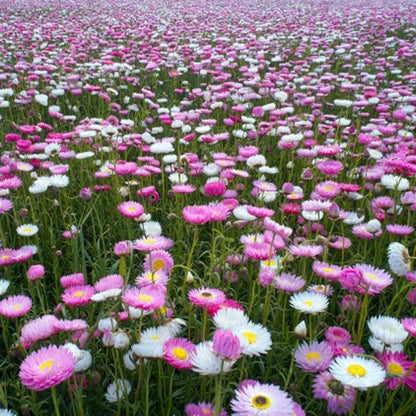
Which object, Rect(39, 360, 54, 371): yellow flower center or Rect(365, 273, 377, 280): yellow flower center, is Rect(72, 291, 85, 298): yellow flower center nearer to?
Rect(39, 360, 54, 371): yellow flower center

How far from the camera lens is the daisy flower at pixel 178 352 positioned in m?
0.90

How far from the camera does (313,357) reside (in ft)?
3.29

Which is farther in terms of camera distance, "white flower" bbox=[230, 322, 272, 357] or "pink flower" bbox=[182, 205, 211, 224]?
"pink flower" bbox=[182, 205, 211, 224]

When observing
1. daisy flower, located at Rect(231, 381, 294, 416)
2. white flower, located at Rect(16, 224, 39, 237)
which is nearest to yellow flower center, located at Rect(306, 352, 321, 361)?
daisy flower, located at Rect(231, 381, 294, 416)

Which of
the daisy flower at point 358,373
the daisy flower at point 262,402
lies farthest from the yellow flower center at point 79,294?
the daisy flower at point 358,373

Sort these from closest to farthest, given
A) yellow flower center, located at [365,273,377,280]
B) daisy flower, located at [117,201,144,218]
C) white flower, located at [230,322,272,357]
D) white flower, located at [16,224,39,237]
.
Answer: white flower, located at [230,322,272,357] < yellow flower center, located at [365,273,377,280] < daisy flower, located at [117,201,144,218] < white flower, located at [16,224,39,237]

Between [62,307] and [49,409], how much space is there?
0.80 feet

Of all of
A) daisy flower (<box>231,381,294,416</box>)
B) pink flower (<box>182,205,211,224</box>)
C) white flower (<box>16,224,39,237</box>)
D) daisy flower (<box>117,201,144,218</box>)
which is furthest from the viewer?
white flower (<box>16,224,39,237</box>)

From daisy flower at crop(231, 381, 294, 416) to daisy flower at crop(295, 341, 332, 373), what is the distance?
0.20 meters

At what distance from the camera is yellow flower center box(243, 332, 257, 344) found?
2.95ft

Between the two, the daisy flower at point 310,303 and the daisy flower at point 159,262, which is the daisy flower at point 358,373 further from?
the daisy flower at point 159,262

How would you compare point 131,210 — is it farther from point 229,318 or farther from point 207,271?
point 229,318

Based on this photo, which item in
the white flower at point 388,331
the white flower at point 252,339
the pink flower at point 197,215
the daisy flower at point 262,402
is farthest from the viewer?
the pink flower at point 197,215

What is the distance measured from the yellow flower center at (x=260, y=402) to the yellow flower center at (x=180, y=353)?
214 mm
